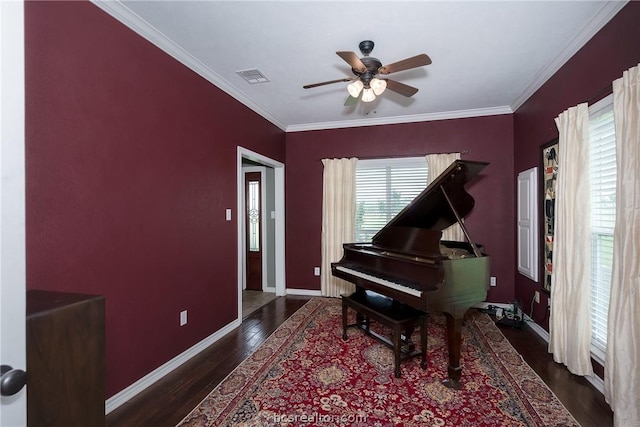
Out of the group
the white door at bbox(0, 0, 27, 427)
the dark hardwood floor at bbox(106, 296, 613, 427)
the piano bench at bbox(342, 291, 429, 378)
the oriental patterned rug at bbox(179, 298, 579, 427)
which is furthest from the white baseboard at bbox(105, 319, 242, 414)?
the white door at bbox(0, 0, 27, 427)

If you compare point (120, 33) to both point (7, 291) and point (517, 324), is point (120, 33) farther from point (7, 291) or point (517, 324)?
point (517, 324)

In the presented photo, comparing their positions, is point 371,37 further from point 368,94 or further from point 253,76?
point 253,76

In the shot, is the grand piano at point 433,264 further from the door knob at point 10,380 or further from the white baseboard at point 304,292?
the door knob at point 10,380

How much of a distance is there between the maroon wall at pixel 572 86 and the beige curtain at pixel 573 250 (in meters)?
0.24

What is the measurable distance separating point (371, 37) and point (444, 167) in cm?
238

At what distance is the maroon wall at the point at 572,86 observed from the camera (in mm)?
1949

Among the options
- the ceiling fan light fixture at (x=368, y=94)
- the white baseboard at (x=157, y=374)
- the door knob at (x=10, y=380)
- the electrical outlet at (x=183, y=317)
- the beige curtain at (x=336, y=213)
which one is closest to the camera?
the door knob at (x=10, y=380)

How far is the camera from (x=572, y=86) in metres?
2.59

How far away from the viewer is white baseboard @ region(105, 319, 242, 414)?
2.06 m

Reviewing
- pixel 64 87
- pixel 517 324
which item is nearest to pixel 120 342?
pixel 64 87

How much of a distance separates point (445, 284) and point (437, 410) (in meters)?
0.83

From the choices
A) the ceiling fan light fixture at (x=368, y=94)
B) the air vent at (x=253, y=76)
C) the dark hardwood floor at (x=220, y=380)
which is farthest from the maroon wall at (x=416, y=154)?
the ceiling fan light fixture at (x=368, y=94)

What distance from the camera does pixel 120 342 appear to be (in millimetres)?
A: 2109

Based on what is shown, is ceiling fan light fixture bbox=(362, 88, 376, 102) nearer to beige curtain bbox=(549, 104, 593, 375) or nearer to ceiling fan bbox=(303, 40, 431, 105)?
ceiling fan bbox=(303, 40, 431, 105)
